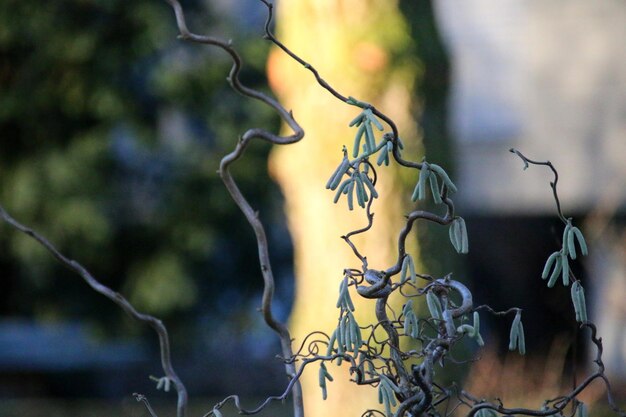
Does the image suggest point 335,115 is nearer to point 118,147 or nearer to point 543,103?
point 118,147

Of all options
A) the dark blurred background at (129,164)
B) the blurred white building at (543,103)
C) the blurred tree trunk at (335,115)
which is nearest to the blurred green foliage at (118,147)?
the dark blurred background at (129,164)

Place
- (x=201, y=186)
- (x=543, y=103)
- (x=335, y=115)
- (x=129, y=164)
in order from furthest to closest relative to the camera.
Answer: (x=543, y=103) < (x=129, y=164) < (x=201, y=186) < (x=335, y=115)

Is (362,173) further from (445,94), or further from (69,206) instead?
(69,206)

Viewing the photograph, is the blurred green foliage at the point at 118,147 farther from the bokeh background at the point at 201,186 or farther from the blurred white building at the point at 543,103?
the blurred white building at the point at 543,103

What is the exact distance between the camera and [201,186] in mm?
8602

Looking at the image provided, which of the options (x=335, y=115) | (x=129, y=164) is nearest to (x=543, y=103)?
(x=129, y=164)

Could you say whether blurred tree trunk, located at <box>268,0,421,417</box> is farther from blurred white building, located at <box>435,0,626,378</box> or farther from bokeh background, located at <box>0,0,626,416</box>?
blurred white building, located at <box>435,0,626,378</box>

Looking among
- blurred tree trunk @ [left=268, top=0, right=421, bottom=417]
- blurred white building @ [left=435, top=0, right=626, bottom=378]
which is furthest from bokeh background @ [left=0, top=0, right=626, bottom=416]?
blurred tree trunk @ [left=268, top=0, right=421, bottom=417]

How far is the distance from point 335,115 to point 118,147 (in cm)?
384

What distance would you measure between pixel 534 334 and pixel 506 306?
765 mm

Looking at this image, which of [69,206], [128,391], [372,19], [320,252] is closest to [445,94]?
[372,19]

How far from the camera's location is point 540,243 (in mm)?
10312

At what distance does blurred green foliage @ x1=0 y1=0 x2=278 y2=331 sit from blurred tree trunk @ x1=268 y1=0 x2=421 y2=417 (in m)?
2.49

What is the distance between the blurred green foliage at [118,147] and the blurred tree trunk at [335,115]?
2489 mm
